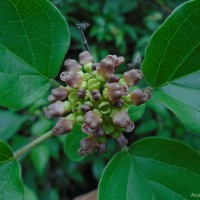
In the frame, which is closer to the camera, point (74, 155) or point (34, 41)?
point (34, 41)

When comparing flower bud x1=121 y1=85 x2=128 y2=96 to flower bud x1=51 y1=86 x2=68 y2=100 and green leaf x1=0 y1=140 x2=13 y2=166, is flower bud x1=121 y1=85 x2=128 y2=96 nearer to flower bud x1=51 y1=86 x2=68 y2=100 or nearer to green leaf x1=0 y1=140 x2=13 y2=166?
flower bud x1=51 y1=86 x2=68 y2=100

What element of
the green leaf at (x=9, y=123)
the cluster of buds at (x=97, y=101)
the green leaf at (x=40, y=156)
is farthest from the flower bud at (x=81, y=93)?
the green leaf at (x=9, y=123)

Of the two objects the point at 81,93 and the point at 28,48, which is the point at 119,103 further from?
the point at 28,48

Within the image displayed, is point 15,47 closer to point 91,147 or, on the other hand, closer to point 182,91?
point 91,147

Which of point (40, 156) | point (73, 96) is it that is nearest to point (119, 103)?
point (73, 96)

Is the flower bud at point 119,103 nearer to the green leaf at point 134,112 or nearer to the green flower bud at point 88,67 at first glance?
the green flower bud at point 88,67

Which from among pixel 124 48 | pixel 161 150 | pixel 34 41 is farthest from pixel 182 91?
pixel 124 48

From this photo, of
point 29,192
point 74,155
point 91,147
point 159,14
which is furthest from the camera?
point 159,14

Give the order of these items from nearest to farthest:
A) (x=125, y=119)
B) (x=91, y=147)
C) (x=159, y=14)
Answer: (x=125, y=119)
(x=91, y=147)
(x=159, y=14)
